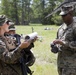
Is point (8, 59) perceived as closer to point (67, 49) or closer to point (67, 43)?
point (67, 43)

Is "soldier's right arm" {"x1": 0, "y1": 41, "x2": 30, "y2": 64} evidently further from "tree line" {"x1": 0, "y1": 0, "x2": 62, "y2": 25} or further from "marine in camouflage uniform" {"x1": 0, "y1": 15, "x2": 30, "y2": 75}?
"tree line" {"x1": 0, "y1": 0, "x2": 62, "y2": 25}

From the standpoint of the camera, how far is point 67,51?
5410mm

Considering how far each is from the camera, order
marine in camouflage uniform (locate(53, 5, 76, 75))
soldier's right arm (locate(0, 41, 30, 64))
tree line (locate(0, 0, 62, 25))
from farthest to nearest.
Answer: tree line (locate(0, 0, 62, 25))
marine in camouflage uniform (locate(53, 5, 76, 75))
soldier's right arm (locate(0, 41, 30, 64))

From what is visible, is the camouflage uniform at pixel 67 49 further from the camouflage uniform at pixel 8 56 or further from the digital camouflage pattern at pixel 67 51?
the camouflage uniform at pixel 8 56

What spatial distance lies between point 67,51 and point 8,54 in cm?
157

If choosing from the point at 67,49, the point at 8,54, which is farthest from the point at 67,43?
the point at 8,54

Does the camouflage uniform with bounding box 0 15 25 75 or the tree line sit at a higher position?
the camouflage uniform with bounding box 0 15 25 75

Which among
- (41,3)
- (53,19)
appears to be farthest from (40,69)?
(41,3)

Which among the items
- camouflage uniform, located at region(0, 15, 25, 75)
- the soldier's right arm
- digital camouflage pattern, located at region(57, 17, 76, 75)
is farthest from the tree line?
the soldier's right arm

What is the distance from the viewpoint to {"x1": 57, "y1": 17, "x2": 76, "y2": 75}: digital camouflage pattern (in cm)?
529

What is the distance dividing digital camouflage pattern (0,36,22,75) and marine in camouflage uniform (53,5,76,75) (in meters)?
0.96

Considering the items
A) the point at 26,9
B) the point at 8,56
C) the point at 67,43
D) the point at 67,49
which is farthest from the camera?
the point at 26,9

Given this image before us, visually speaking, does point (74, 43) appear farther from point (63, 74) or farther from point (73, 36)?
point (63, 74)

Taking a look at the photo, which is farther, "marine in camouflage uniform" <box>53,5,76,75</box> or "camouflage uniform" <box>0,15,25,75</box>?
"marine in camouflage uniform" <box>53,5,76,75</box>
